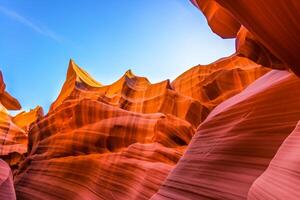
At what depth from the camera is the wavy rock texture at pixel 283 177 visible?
332 cm

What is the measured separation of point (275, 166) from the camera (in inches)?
152

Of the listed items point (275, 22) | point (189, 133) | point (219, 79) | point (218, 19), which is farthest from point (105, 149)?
point (275, 22)

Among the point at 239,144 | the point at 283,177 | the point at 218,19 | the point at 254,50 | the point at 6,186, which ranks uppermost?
the point at 218,19

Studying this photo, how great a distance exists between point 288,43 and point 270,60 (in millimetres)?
1166

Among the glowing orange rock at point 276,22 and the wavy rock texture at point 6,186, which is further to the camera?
the wavy rock texture at point 6,186

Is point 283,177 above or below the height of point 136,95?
above

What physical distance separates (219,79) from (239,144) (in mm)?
11803

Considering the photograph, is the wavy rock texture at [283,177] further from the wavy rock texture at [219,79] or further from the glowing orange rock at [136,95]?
the wavy rock texture at [219,79]

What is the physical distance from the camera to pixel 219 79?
1677 centimetres

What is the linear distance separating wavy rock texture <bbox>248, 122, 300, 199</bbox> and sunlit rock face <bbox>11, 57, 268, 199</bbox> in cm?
384

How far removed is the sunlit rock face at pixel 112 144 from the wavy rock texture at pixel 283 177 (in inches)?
151

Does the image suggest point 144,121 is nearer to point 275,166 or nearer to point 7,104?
point 275,166

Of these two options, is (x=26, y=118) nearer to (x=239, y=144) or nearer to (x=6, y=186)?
(x=6, y=186)

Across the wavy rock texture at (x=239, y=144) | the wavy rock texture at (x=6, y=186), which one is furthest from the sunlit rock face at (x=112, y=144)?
the wavy rock texture at (x=239, y=144)
